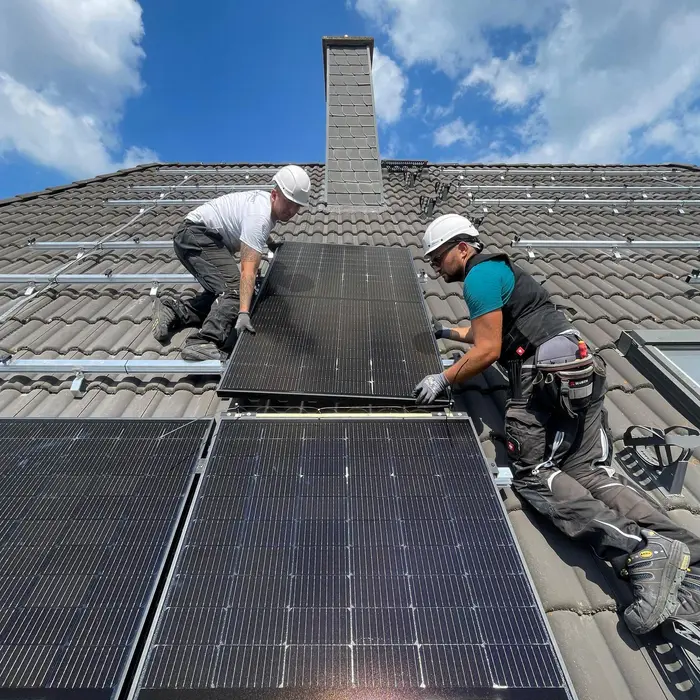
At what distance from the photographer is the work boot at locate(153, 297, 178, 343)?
3820 mm

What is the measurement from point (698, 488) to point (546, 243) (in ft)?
13.4

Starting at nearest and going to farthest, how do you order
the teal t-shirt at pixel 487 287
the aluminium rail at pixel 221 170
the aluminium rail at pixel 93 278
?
the teal t-shirt at pixel 487 287 < the aluminium rail at pixel 93 278 < the aluminium rail at pixel 221 170

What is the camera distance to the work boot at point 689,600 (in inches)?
71.7

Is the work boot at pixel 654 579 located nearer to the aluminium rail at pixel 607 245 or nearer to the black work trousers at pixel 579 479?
the black work trousers at pixel 579 479

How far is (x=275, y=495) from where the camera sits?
7.16 feet

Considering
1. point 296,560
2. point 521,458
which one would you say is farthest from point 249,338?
point 521,458

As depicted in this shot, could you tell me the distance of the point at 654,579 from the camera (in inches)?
74.3

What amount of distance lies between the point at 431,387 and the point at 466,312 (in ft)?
6.33

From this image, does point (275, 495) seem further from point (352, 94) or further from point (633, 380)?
point (352, 94)

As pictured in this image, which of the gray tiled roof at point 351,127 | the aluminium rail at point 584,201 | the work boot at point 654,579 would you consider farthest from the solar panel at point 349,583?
the aluminium rail at point 584,201

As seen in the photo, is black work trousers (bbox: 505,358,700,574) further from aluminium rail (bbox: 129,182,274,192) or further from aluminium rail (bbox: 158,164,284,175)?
aluminium rail (bbox: 158,164,284,175)

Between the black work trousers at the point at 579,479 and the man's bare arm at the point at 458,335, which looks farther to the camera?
the man's bare arm at the point at 458,335


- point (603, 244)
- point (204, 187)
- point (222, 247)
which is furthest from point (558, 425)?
point (204, 187)

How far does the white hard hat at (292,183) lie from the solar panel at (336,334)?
87cm
